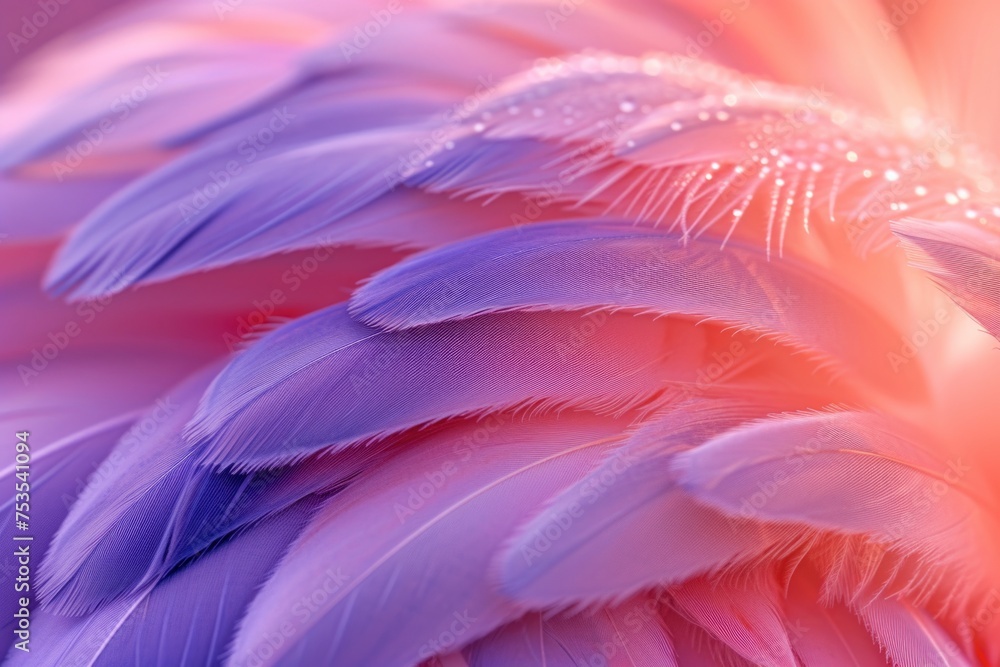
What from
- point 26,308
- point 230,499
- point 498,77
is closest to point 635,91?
point 498,77

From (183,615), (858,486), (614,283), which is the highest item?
(614,283)

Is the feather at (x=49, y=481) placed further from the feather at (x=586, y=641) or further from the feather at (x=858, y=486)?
the feather at (x=858, y=486)

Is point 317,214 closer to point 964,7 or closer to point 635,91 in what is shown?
point 635,91

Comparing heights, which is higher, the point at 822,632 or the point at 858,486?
the point at 858,486

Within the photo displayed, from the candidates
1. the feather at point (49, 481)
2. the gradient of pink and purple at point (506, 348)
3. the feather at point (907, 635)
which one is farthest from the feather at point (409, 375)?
the feather at point (907, 635)

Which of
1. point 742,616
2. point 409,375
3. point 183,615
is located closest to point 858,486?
point 742,616

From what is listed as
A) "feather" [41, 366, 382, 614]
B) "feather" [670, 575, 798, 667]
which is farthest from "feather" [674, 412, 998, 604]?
"feather" [41, 366, 382, 614]

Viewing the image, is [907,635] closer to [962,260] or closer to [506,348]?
[962,260]

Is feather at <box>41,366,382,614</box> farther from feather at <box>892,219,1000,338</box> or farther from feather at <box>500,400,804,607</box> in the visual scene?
feather at <box>892,219,1000,338</box>
